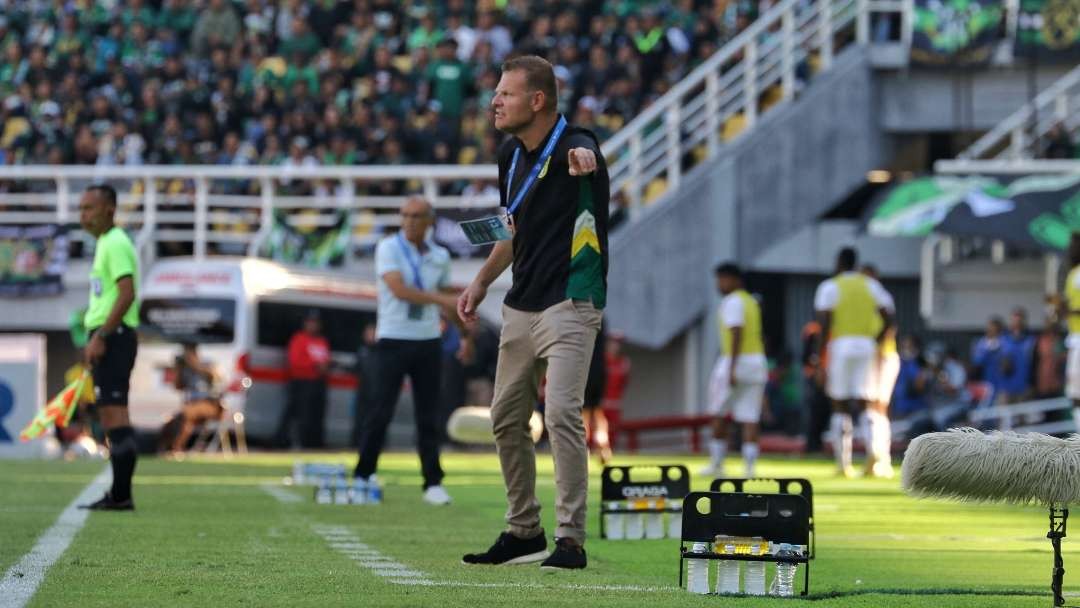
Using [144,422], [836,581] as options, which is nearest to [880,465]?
[144,422]

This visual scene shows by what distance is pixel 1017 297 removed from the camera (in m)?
29.6

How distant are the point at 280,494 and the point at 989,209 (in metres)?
13.6

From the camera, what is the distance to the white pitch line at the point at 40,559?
26.8 feet

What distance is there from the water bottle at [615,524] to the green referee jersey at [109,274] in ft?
9.87

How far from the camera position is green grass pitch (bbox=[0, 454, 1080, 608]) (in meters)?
8.35

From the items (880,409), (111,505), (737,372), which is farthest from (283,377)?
(111,505)

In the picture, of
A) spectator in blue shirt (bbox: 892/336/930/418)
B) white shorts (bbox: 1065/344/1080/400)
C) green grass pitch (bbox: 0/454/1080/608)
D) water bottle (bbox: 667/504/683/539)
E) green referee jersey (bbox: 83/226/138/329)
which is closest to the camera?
green grass pitch (bbox: 0/454/1080/608)

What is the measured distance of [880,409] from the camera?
2119cm

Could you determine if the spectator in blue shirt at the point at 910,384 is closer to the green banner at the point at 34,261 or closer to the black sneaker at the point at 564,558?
the green banner at the point at 34,261

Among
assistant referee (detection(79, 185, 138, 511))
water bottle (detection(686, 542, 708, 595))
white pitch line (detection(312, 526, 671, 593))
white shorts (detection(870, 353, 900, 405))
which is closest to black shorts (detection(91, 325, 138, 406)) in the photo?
assistant referee (detection(79, 185, 138, 511))

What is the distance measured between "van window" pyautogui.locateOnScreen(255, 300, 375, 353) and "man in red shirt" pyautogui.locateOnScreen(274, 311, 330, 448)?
54cm

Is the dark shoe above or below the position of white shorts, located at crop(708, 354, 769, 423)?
below

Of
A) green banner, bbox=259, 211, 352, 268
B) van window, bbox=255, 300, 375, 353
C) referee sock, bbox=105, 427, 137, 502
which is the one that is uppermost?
green banner, bbox=259, 211, 352, 268

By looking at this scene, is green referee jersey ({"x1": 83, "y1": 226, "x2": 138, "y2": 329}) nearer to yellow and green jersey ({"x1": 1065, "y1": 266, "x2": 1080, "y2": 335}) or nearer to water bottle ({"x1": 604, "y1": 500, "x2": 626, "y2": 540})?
water bottle ({"x1": 604, "y1": 500, "x2": 626, "y2": 540})
